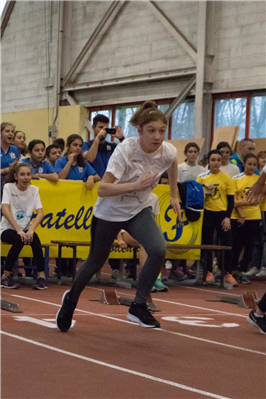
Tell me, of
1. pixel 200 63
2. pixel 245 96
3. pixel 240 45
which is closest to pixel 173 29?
A: pixel 200 63

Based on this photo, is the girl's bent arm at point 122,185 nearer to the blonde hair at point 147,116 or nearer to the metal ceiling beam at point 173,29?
the blonde hair at point 147,116

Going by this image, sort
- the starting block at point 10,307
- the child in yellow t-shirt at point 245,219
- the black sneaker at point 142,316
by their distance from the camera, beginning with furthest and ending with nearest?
the child in yellow t-shirt at point 245,219 → the starting block at point 10,307 → the black sneaker at point 142,316

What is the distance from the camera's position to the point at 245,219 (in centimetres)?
1006

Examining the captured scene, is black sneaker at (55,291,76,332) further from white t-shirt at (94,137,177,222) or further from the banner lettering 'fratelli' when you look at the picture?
the banner lettering 'fratelli'

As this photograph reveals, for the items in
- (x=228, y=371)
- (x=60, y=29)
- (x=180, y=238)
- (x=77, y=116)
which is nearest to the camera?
(x=228, y=371)

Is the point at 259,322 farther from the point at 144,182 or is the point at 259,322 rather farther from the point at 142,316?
the point at 144,182

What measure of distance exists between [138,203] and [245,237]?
5.42 m

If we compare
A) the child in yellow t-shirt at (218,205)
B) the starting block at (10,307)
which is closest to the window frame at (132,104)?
the child in yellow t-shirt at (218,205)

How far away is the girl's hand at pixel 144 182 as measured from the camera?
4.42m

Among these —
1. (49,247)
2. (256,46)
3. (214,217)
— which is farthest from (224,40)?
(49,247)

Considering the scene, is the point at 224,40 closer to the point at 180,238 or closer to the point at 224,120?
the point at 224,120

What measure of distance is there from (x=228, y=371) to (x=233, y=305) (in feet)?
10.8

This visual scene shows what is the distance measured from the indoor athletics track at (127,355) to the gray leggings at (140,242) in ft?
1.64

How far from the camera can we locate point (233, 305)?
24.5 ft
